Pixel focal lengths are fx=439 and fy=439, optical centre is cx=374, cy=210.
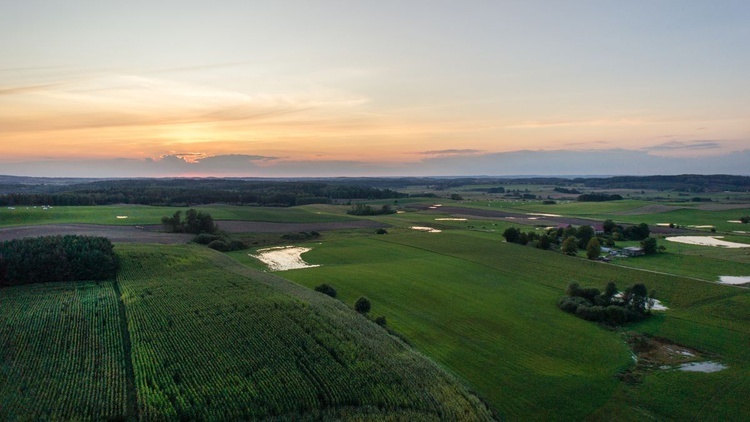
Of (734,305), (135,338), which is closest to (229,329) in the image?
(135,338)

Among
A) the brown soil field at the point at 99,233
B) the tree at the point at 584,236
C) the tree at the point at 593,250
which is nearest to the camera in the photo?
the tree at the point at 593,250

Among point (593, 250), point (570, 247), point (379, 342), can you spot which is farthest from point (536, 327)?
point (570, 247)

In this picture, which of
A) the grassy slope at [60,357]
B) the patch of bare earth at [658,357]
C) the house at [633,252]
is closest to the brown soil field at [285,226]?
the house at [633,252]

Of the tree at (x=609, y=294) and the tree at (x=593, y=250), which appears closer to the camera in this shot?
the tree at (x=609, y=294)

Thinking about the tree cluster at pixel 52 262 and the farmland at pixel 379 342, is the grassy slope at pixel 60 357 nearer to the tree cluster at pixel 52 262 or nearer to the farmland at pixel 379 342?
the farmland at pixel 379 342

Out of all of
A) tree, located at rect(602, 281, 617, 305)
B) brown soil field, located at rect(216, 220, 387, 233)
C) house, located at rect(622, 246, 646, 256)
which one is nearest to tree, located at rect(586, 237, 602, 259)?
house, located at rect(622, 246, 646, 256)

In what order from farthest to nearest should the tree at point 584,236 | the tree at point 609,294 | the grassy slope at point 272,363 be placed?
the tree at point 584,236, the tree at point 609,294, the grassy slope at point 272,363

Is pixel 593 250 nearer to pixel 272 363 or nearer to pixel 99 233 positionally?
pixel 272 363
